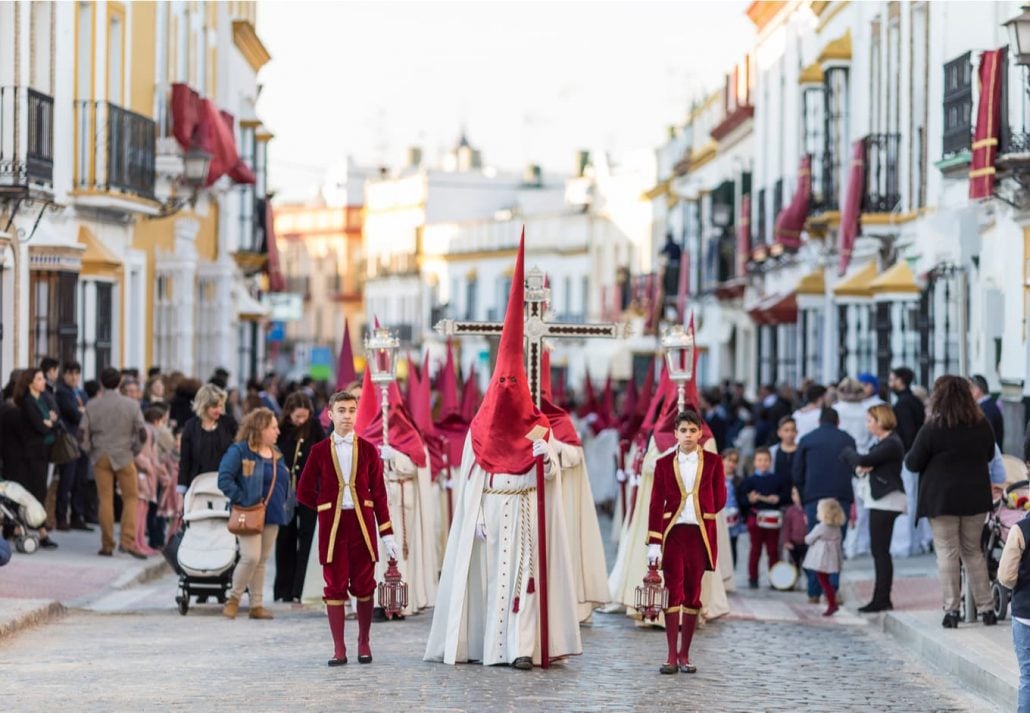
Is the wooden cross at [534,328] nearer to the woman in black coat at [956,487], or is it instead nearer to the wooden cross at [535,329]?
the wooden cross at [535,329]

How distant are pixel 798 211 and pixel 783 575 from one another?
14201 millimetres

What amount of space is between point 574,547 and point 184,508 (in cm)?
305

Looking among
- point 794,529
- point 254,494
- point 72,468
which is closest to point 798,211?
point 794,529

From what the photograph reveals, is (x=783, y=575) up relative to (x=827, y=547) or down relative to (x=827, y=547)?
down

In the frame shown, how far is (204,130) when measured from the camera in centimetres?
3253

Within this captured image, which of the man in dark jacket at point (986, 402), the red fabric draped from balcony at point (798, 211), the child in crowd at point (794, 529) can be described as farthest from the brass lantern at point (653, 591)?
the red fabric draped from balcony at point (798, 211)

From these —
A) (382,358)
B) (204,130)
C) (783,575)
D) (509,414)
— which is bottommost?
(783,575)

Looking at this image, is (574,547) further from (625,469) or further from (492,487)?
(625,469)

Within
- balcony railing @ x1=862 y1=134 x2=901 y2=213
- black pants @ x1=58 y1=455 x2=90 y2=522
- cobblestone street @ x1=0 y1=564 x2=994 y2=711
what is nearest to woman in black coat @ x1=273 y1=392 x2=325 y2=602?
cobblestone street @ x1=0 y1=564 x2=994 y2=711


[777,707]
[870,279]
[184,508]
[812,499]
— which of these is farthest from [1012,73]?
[777,707]

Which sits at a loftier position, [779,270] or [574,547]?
[779,270]

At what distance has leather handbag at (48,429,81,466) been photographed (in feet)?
68.6

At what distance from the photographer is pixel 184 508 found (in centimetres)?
1686

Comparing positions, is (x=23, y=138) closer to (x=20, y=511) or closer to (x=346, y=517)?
(x=20, y=511)
